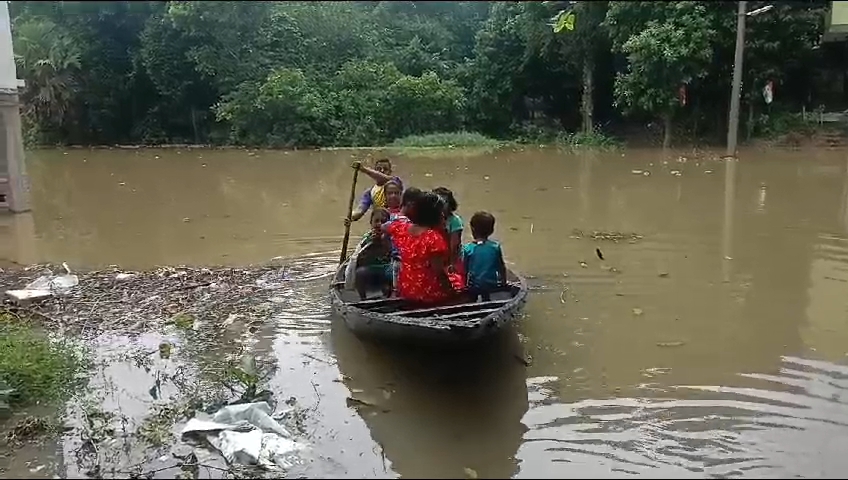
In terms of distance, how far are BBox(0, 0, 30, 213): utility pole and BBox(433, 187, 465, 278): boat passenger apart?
8550 millimetres

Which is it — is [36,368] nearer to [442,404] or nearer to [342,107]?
[442,404]

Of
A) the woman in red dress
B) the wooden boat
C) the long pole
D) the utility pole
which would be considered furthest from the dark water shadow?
the long pole

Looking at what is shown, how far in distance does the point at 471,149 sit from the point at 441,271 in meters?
19.0

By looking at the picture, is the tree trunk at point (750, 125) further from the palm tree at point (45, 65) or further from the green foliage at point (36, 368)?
the palm tree at point (45, 65)

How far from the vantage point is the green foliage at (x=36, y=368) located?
200 inches

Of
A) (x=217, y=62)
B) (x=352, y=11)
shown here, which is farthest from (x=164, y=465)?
(x=352, y=11)

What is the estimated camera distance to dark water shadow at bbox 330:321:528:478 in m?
4.32

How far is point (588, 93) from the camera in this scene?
2580cm

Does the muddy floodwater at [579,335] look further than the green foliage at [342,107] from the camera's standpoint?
No

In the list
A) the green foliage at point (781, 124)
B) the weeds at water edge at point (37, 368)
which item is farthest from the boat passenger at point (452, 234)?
the green foliage at point (781, 124)

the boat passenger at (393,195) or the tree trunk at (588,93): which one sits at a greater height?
the tree trunk at (588,93)

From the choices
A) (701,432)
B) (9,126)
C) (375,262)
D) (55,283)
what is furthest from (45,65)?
(701,432)

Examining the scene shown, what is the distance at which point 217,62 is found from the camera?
91.6 ft

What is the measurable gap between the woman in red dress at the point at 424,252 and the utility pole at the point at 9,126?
8831 millimetres
